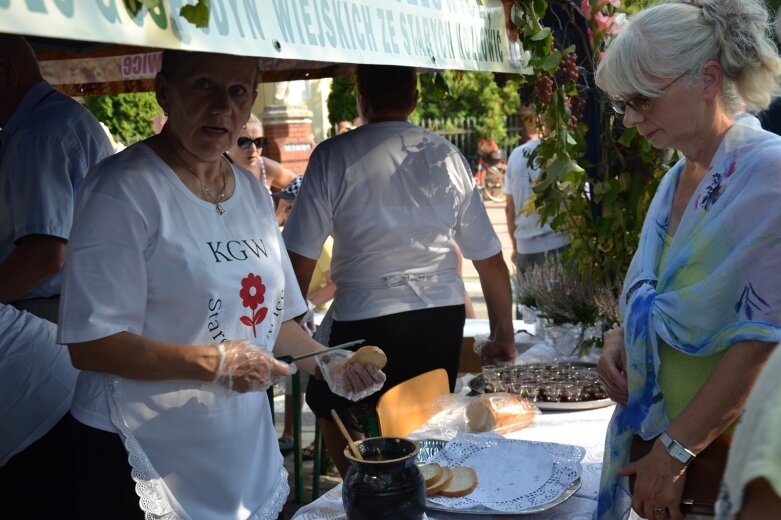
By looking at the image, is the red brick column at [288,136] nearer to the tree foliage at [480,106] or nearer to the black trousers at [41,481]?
the black trousers at [41,481]

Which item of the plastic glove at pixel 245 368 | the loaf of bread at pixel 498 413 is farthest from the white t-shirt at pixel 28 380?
the loaf of bread at pixel 498 413

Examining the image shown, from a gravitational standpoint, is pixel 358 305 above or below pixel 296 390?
above

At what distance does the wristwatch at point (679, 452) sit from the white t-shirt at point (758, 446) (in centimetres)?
102

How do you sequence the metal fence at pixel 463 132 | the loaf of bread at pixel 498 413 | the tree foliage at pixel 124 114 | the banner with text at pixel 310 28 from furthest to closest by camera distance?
1. the metal fence at pixel 463 132
2. the tree foliage at pixel 124 114
3. the loaf of bread at pixel 498 413
4. the banner with text at pixel 310 28

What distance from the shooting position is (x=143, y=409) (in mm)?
1968

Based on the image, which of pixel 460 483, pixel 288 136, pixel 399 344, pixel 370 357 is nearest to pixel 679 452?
pixel 460 483

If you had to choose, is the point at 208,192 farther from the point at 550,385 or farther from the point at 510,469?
the point at 550,385

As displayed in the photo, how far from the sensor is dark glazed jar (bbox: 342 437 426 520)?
5.22 feet

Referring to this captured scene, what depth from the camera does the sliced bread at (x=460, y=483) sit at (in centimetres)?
192

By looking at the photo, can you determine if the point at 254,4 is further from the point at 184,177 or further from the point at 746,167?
the point at 746,167

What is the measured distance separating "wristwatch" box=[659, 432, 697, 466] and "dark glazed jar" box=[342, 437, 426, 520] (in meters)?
0.51

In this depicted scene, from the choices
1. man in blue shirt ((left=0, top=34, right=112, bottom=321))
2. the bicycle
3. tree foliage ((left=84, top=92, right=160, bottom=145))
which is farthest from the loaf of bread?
the bicycle

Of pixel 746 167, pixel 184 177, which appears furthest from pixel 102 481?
pixel 746 167

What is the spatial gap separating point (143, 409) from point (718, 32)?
146cm
